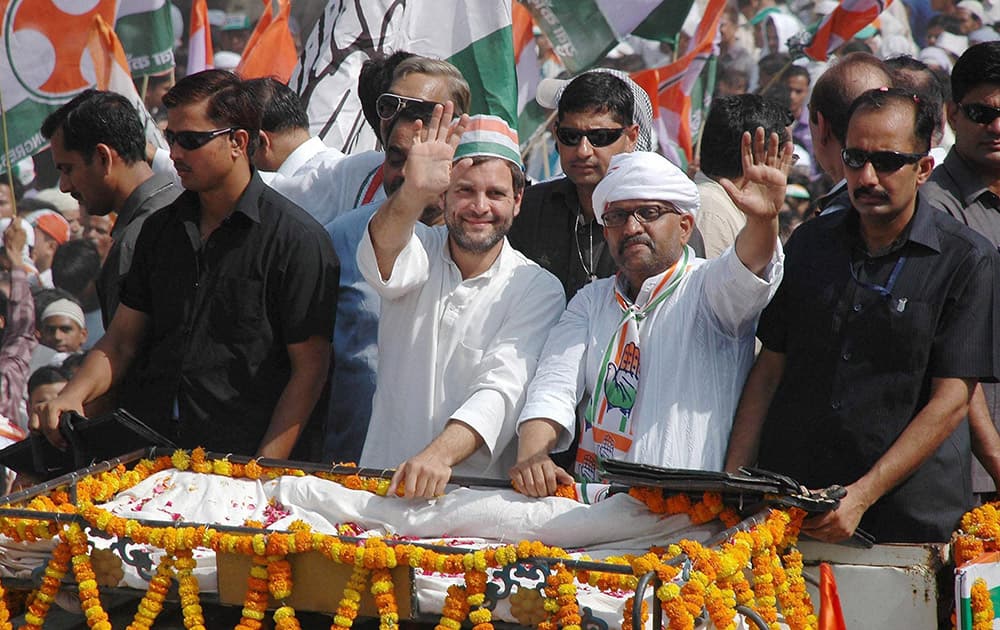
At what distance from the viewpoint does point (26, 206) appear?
7.79 meters

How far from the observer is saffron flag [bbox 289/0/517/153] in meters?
6.36

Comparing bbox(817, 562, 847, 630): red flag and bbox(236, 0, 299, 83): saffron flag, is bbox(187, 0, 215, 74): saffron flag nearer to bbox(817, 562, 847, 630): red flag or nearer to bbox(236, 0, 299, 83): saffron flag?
bbox(236, 0, 299, 83): saffron flag

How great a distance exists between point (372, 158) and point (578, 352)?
5.72 feet

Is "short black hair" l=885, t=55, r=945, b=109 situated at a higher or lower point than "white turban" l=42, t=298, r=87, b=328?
higher

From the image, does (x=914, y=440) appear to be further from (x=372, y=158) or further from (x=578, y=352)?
(x=372, y=158)

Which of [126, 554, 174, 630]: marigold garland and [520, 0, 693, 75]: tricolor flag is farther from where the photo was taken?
[520, 0, 693, 75]: tricolor flag

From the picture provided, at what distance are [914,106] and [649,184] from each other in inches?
30.2

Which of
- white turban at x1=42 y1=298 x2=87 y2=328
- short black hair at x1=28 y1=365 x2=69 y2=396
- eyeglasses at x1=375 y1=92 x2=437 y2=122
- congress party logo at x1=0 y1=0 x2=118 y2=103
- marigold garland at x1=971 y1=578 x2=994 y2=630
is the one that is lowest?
short black hair at x1=28 y1=365 x2=69 y2=396

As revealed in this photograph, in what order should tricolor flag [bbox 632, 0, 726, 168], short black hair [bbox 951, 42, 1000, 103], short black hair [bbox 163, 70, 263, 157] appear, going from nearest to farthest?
1. short black hair [bbox 951, 42, 1000, 103]
2. short black hair [bbox 163, 70, 263, 157]
3. tricolor flag [bbox 632, 0, 726, 168]

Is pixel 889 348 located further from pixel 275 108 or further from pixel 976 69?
pixel 275 108

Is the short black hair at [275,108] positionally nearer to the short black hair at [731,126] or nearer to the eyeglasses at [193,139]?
the eyeglasses at [193,139]

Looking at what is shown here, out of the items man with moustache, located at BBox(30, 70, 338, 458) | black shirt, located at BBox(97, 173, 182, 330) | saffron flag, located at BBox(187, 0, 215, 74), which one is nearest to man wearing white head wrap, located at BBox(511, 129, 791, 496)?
man with moustache, located at BBox(30, 70, 338, 458)

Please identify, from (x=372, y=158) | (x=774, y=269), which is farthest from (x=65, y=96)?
(x=774, y=269)

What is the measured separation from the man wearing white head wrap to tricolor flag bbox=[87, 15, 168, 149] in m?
3.96
